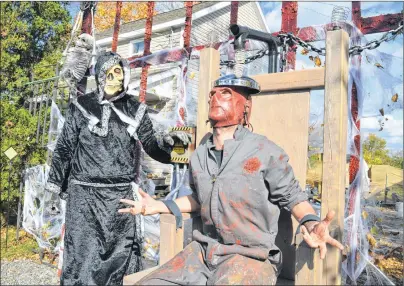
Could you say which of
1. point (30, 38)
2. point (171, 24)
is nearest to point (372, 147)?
point (30, 38)

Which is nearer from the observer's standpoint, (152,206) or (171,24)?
(152,206)

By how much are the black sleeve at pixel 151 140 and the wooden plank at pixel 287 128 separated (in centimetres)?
69

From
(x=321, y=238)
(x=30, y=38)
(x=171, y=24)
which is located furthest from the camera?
(x=171, y=24)

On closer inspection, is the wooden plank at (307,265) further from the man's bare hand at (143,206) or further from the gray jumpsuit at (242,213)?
the man's bare hand at (143,206)

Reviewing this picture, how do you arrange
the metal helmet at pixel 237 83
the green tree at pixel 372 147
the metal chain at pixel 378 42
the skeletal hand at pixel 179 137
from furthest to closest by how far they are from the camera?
the green tree at pixel 372 147, the metal chain at pixel 378 42, the skeletal hand at pixel 179 137, the metal helmet at pixel 237 83

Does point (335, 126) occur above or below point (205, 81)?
below

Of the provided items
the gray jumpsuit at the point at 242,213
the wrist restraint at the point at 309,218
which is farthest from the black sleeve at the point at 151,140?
the wrist restraint at the point at 309,218

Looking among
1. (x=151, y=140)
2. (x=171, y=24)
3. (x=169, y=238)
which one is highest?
(x=171, y=24)

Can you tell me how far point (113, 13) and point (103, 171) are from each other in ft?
42.5

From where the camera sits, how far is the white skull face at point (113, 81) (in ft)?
8.76

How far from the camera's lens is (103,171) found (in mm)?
2609

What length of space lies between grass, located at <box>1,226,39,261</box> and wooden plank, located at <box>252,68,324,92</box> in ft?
12.6

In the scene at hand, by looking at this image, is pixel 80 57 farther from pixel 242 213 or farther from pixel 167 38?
pixel 167 38

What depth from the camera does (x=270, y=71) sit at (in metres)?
2.56
